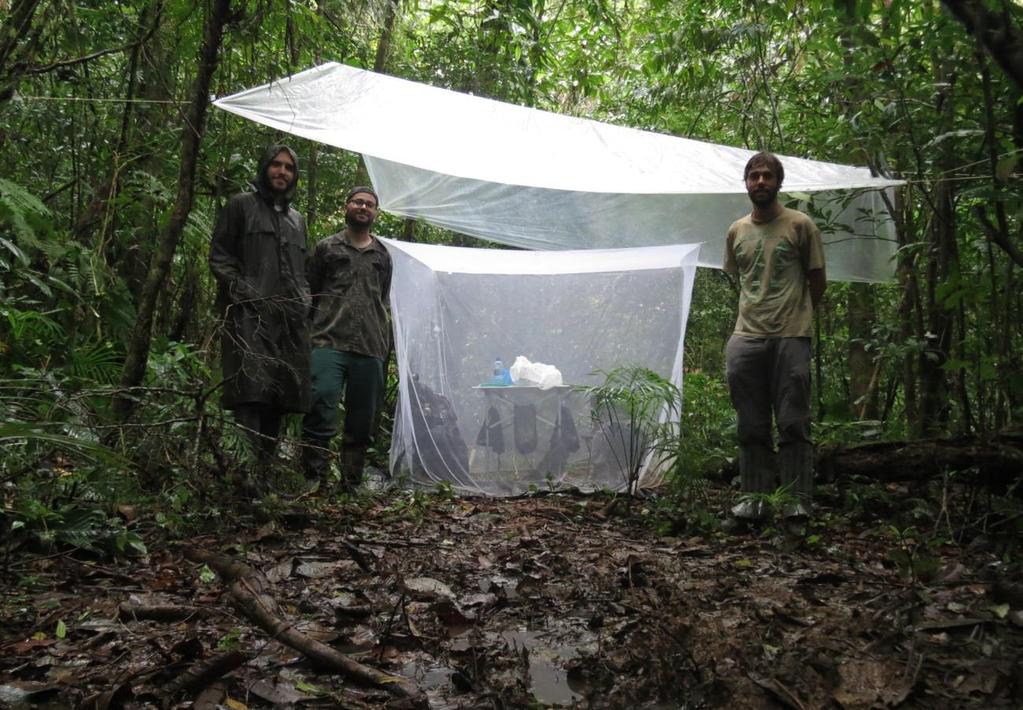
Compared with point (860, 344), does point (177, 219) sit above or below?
above

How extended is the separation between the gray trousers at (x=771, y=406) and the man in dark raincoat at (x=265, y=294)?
168 centimetres

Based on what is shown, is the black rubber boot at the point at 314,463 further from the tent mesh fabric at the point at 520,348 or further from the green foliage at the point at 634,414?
the green foliage at the point at 634,414

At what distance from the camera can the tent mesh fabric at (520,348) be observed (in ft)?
14.3

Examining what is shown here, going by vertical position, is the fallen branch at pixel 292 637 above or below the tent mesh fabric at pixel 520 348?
below

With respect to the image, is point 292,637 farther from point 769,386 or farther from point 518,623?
point 769,386

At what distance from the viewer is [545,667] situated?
5.40 feet

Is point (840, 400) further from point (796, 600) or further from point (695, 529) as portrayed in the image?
point (796, 600)

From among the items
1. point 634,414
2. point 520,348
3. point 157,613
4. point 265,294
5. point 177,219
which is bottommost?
point 157,613

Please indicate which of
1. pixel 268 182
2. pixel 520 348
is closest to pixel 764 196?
pixel 520 348

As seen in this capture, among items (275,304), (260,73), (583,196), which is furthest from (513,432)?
(260,73)

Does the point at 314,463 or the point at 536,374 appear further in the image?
the point at 536,374

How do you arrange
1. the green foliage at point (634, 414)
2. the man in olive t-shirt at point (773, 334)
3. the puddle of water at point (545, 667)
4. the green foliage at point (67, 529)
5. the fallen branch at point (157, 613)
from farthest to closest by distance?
the green foliage at point (634, 414), the man in olive t-shirt at point (773, 334), the green foliage at point (67, 529), the fallen branch at point (157, 613), the puddle of water at point (545, 667)

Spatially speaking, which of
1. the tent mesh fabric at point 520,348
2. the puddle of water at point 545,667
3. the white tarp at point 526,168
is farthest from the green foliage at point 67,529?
the tent mesh fabric at point 520,348

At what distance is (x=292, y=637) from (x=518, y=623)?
56 centimetres
